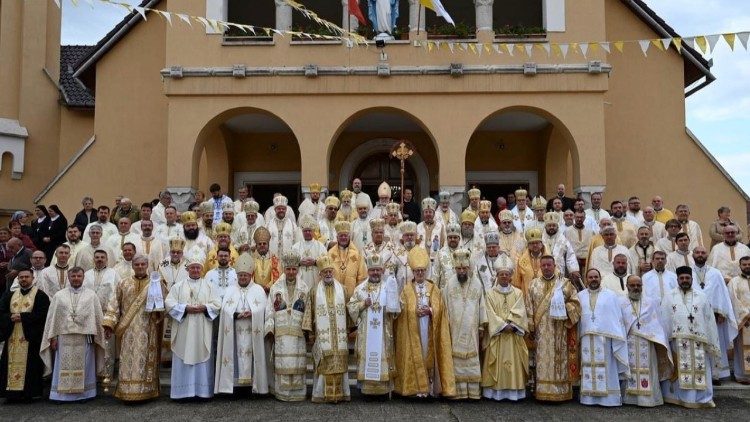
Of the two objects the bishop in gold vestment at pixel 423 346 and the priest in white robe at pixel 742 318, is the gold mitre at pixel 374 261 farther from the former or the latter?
the priest in white robe at pixel 742 318

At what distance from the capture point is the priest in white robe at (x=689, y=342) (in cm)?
889

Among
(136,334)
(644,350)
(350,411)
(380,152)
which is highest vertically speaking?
(380,152)

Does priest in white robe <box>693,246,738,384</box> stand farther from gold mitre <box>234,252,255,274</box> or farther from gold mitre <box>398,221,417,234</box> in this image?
gold mitre <box>234,252,255,274</box>

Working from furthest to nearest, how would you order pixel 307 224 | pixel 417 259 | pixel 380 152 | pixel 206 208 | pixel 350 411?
pixel 380 152 → pixel 206 208 → pixel 307 224 → pixel 417 259 → pixel 350 411

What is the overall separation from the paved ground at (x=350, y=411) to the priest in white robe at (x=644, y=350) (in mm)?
223

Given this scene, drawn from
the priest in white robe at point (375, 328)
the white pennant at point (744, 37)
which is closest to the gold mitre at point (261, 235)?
the priest in white robe at point (375, 328)

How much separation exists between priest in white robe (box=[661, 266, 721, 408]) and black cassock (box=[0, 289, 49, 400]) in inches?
318

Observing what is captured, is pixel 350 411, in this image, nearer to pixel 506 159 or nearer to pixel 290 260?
pixel 290 260

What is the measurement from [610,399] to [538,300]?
1476 mm

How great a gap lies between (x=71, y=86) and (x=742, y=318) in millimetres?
17463

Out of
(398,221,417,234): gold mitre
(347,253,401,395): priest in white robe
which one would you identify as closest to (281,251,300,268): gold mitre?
(347,253,401,395): priest in white robe

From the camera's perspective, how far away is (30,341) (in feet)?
30.5

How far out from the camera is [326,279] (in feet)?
30.5

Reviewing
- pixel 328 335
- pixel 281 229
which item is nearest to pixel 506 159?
pixel 281 229
